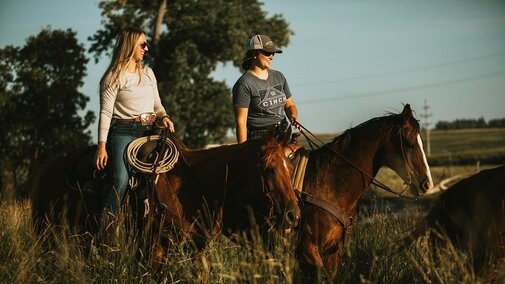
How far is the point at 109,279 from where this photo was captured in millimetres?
5422

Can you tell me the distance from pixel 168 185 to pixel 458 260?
2693 millimetres

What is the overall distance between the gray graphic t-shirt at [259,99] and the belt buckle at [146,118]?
1.06m

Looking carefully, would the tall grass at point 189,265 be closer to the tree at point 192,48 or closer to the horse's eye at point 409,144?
the horse's eye at point 409,144

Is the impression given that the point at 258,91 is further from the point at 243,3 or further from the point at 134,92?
the point at 243,3

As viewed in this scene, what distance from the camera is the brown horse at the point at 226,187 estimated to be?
18.1 ft

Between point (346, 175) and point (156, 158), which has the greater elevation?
point (156, 158)

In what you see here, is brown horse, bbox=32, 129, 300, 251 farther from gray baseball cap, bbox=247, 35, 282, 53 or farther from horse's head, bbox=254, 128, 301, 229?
gray baseball cap, bbox=247, 35, 282, 53

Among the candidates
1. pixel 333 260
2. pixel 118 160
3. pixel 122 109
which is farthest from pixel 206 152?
pixel 333 260

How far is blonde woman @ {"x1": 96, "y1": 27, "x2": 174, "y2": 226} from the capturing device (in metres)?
6.16

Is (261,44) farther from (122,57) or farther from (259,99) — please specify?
(122,57)

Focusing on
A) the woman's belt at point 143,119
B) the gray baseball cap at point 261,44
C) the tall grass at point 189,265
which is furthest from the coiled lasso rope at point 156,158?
the gray baseball cap at point 261,44

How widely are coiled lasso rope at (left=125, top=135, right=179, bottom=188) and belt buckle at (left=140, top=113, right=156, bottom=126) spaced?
18 cm

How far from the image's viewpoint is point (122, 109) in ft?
21.0

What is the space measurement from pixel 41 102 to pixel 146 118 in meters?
19.3
